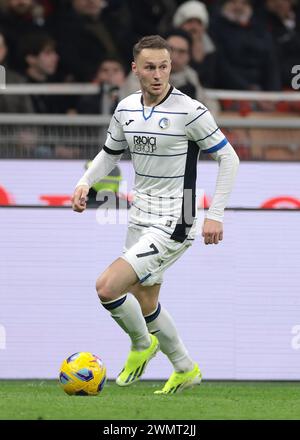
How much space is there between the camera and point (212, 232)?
7875 mm

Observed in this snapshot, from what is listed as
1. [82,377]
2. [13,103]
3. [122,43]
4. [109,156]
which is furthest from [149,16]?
[82,377]

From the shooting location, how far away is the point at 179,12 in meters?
13.4

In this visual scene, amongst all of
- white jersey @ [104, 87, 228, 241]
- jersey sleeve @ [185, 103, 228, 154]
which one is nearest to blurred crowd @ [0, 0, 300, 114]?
white jersey @ [104, 87, 228, 241]

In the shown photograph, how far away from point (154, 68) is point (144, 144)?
19.8 inches

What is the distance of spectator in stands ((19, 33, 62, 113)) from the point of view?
12.9 meters

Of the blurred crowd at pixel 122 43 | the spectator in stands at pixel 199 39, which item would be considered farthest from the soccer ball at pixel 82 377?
the spectator in stands at pixel 199 39

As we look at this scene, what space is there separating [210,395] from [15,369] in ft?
6.70

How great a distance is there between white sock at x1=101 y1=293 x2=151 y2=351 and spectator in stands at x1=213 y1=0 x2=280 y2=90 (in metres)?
5.81

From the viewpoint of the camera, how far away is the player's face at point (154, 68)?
8.03 m

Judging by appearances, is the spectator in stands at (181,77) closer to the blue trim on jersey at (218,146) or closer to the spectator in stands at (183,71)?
the spectator in stands at (183,71)

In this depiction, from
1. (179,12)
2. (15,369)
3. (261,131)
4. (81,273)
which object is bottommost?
(15,369)

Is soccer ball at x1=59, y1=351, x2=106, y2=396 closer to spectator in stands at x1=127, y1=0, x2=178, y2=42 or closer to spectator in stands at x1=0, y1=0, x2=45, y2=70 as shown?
spectator in stands at x1=0, y1=0, x2=45, y2=70
